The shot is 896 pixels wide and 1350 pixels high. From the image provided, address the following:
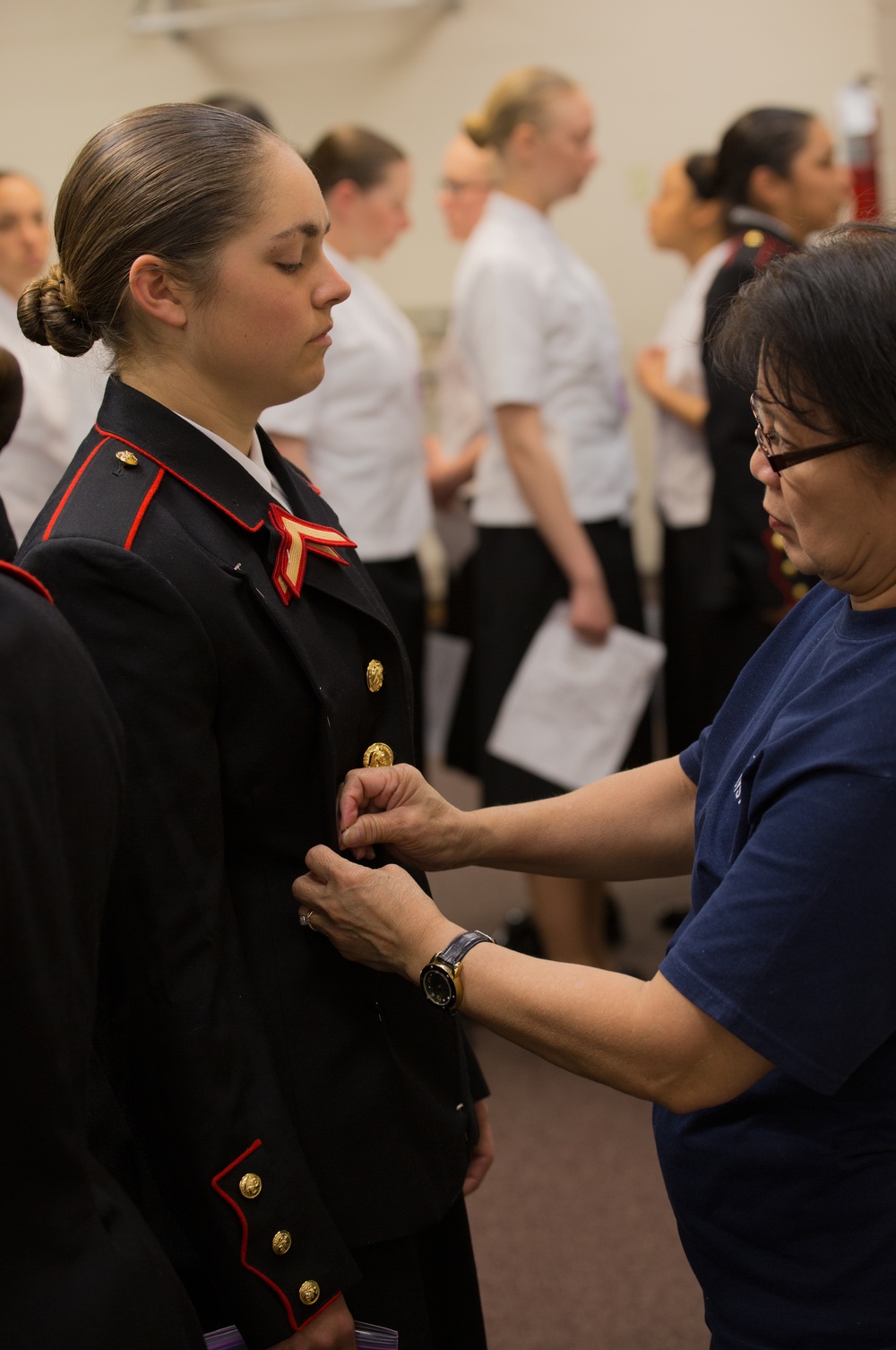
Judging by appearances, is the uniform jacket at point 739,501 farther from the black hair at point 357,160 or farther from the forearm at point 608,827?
the forearm at point 608,827

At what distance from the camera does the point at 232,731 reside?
1054 mm

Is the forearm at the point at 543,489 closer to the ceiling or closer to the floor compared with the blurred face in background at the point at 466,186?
closer to the floor

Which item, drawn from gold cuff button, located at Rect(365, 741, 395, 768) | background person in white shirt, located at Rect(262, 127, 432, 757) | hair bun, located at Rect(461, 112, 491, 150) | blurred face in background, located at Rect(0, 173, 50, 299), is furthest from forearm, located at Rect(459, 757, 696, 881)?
blurred face in background, located at Rect(0, 173, 50, 299)

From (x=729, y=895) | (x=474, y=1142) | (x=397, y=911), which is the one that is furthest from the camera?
(x=474, y=1142)

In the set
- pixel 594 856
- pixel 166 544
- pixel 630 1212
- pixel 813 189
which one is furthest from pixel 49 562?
pixel 813 189

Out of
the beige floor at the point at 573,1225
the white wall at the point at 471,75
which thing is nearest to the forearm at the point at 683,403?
the beige floor at the point at 573,1225

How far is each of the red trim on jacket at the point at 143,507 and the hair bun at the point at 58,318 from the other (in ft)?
0.53

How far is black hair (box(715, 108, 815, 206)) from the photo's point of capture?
2.79 metres

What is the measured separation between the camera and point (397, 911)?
1.11 meters

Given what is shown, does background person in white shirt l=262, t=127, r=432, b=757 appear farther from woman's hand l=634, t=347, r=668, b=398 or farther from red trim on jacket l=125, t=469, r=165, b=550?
red trim on jacket l=125, t=469, r=165, b=550

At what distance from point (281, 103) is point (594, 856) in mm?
5223

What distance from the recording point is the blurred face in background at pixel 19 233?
10.2ft

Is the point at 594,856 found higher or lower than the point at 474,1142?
higher

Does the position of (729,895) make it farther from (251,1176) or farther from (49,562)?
(49,562)
